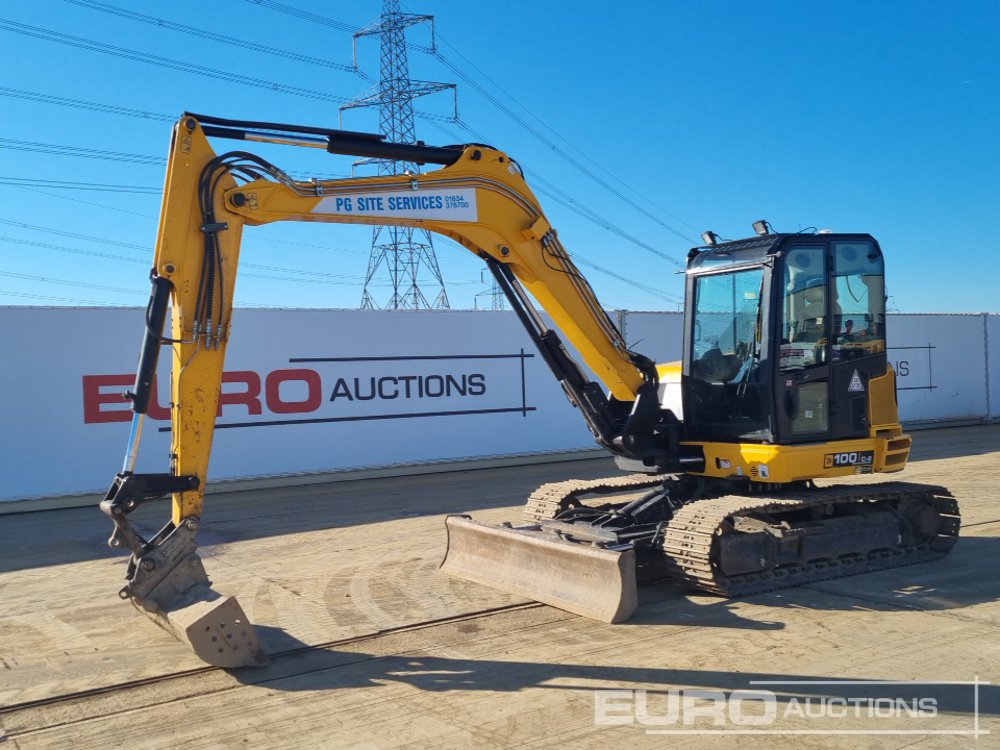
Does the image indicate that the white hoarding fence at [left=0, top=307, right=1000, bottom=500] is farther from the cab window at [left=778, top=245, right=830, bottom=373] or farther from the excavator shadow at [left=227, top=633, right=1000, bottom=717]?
the cab window at [left=778, top=245, right=830, bottom=373]

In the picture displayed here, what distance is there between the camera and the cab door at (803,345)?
7.43m

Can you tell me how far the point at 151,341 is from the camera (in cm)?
571

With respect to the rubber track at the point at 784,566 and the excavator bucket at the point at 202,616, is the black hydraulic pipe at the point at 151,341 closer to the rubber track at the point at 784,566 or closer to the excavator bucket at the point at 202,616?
the excavator bucket at the point at 202,616

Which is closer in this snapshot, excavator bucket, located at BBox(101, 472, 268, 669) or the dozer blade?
excavator bucket, located at BBox(101, 472, 268, 669)

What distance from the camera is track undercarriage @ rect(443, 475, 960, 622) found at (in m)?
6.82

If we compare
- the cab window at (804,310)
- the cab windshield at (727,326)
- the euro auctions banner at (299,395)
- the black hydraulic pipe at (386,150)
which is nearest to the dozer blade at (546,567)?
the cab windshield at (727,326)

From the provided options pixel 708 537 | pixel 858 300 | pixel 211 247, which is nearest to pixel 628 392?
pixel 708 537

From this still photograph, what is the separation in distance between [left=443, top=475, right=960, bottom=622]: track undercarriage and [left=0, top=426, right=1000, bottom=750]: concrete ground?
0.19 metres

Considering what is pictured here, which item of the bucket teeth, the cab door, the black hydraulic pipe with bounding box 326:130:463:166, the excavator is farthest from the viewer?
the cab door

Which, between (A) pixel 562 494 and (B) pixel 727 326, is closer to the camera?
(B) pixel 727 326

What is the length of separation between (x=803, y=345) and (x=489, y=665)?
382cm

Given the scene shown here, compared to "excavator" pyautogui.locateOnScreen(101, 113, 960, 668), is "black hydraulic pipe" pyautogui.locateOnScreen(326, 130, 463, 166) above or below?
above

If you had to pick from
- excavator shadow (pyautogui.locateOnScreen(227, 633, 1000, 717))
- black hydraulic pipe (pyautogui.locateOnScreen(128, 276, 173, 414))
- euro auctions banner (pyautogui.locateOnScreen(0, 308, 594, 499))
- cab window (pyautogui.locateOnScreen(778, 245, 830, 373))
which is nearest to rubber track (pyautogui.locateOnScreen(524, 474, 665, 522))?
cab window (pyautogui.locateOnScreen(778, 245, 830, 373))

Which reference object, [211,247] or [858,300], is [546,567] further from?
[858,300]
